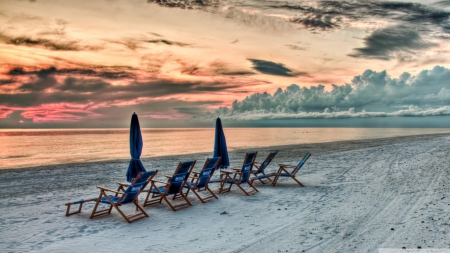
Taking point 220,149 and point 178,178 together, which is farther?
point 220,149

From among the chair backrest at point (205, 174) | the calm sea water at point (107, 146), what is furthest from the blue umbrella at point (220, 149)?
the calm sea water at point (107, 146)

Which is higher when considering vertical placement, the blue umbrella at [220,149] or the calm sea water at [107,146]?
the blue umbrella at [220,149]

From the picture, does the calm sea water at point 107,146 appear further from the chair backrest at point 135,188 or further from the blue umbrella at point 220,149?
the chair backrest at point 135,188

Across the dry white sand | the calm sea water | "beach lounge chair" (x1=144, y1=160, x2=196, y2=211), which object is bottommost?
the calm sea water

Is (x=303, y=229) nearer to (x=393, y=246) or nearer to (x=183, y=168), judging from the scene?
(x=393, y=246)

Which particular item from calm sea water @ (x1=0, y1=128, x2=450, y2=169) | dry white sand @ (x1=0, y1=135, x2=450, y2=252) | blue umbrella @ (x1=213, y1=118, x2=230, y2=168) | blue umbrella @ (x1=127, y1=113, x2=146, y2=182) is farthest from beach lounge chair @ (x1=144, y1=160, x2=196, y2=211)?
calm sea water @ (x1=0, y1=128, x2=450, y2=169)

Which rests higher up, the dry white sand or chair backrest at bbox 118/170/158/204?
chair backrest at bbox 118/170/158/204

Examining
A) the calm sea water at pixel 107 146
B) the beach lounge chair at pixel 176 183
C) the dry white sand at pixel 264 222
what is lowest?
the calm sea water at pixel 107 146

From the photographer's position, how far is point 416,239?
4535mm

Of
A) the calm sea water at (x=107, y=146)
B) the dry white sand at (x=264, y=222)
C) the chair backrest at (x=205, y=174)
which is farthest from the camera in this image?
the calm sea water at (x=107, y=146)

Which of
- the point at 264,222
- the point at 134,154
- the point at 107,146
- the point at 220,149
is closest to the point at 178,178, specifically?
the point at 134,154

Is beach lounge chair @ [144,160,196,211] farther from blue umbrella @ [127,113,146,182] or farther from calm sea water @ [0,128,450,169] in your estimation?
calm sea water @ [0,128,450,169]

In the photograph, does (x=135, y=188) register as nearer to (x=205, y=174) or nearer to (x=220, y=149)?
(x=205, y=174)

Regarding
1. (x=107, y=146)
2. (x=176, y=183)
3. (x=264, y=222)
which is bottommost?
(x=107, y=146)
